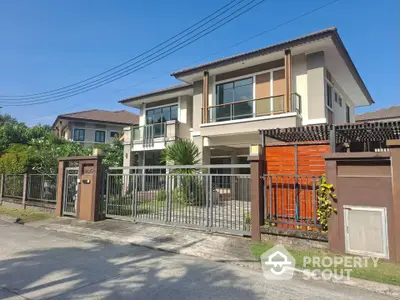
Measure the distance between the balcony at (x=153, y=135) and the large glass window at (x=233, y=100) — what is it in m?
3.32

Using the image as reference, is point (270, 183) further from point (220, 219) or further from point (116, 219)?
point (116, 219)

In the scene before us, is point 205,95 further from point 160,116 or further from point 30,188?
point 30,188

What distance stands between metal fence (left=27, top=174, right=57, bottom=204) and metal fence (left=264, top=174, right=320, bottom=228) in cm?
901

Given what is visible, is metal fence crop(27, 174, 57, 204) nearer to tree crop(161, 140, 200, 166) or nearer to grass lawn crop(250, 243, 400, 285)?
tree crop(161, 140, 200, 166)

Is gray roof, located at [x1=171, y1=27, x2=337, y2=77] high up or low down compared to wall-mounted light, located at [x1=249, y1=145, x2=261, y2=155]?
up

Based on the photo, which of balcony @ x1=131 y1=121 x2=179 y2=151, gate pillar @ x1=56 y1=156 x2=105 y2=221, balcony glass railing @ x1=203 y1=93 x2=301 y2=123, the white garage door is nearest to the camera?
the white garage door

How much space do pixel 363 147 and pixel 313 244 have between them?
7.09 meters

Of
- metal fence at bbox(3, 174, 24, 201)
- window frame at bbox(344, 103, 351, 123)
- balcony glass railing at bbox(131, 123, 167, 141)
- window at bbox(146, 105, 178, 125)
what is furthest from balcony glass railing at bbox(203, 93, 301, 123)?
metal fence at bbox(3, 174, 24, 201)

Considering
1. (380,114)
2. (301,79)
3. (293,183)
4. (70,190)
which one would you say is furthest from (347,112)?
(70,190)

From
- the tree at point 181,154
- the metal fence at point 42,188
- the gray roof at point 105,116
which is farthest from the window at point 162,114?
the gray roof at point 105,116

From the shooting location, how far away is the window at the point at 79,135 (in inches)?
1296

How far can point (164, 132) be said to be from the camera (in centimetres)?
1728

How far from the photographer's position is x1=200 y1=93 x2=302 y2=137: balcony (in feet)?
38.9

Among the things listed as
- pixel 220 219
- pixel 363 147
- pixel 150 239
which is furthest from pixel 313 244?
pixel 363 147
